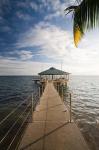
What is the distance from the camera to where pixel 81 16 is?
224cm

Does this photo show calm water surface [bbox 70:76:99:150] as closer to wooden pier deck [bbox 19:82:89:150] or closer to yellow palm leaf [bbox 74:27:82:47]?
wooden pier deck [bbox 19:82:89:150]

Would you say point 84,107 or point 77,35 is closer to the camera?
point 77,35

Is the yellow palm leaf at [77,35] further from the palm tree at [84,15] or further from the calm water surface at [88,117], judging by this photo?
the calm water surface at [88,117]

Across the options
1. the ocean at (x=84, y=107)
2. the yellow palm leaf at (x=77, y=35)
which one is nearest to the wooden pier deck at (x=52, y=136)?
the ocean at (x=84, y=107)

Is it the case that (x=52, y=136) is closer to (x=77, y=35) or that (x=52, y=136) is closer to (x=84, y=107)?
(x=77, y=35)

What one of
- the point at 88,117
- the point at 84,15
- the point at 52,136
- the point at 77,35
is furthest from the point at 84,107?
the point at 84,15

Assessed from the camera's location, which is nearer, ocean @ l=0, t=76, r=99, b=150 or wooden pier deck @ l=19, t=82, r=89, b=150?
wooden pier deck @ l=19, t=82, r=89, b=150

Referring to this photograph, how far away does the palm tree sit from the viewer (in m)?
2.08

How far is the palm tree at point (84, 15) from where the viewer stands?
2.08 m

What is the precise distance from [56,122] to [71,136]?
1.63m

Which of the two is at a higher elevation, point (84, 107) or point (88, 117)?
point (88, 117)

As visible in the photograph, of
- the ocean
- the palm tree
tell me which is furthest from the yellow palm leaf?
the ocean

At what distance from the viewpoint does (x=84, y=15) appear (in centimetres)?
219

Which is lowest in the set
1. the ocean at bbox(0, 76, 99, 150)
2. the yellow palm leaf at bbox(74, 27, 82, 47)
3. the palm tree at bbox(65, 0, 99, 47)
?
the ocean at bbox(0, 76, 99, 150)
